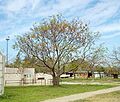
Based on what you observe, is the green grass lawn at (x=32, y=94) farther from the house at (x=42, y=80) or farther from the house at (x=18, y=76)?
the house at (x=42, y=80)

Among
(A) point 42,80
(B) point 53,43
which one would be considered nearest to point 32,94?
(B) point 53,43

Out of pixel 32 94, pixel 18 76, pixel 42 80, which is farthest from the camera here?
pixel 42 80

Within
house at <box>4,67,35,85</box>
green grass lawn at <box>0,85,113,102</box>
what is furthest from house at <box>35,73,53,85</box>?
green grass lawn at <box>0,85,113,102</box>

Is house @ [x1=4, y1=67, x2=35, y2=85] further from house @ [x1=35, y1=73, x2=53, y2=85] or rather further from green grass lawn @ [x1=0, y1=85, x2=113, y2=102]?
green grass lawn @ [x1=0, y1=85, x2=113, y2=102]

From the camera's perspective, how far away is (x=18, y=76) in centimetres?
6166

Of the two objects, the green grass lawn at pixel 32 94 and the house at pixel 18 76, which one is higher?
the house at pixel 18 76

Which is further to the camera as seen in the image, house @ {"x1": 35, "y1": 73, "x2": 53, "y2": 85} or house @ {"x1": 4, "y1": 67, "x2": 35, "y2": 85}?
house @ {"x1": 35, "y1": 73, "x2": 53, "y2": 85}

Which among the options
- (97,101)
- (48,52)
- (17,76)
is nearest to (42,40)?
(48,52)

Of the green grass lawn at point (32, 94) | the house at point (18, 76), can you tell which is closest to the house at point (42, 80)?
the house at point (18, 76)

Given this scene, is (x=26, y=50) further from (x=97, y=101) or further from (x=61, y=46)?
(x=97, y=101)

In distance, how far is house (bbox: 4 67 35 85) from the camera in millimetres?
58059

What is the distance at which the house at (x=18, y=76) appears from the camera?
58059mm

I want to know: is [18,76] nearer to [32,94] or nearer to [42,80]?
[42,80]

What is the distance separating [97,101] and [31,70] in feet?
143
